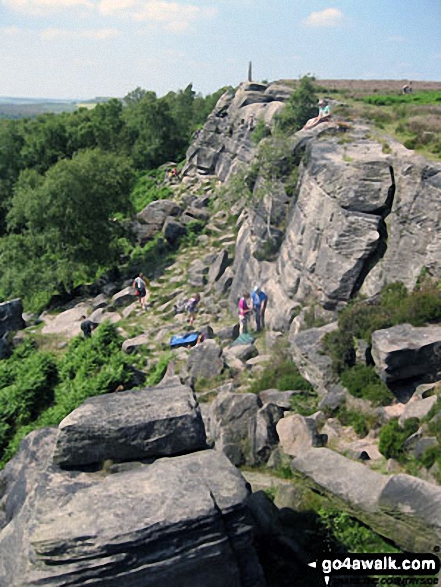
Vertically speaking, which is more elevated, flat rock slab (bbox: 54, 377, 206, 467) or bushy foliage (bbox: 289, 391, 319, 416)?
flat rock slab (bbox: 54, 377, 206, 467)

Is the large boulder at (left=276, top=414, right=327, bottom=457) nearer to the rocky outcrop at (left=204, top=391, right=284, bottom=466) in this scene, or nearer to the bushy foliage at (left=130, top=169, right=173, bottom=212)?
the rocky outcrop at (left=204, top=391, right=284, bottom=466)

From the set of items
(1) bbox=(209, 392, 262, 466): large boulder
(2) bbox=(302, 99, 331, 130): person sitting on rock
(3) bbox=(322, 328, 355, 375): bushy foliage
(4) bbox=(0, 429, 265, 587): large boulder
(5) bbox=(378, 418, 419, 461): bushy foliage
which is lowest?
(1) bbox=(209, 392, 262, 466): large boulder

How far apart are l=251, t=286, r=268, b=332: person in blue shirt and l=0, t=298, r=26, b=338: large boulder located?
1235 cm

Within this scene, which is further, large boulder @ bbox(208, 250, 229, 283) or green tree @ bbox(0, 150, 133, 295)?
green tree @ bbox(0, 150, 133, 295)

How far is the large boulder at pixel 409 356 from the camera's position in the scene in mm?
11234

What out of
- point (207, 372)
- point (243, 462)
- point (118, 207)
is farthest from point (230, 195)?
point (243, 462)

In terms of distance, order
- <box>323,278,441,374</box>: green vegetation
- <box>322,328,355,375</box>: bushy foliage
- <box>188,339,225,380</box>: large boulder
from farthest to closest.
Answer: <box>188,339,225,380</box>: large boulder < <box>322,328,355,375</box>: bushy foliage < <box>323,278,441,374</box>: green vegetation

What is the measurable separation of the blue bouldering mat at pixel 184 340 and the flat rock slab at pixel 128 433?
12.2 metres

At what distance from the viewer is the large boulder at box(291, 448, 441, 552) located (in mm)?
7336

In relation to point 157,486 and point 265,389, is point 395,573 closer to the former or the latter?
point 157,486

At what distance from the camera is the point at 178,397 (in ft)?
26.9

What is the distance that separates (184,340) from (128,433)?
42.2ft

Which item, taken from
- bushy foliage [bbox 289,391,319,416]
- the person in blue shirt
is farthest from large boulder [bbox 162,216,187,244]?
bushy foliage [bbox 289,391,319,416]

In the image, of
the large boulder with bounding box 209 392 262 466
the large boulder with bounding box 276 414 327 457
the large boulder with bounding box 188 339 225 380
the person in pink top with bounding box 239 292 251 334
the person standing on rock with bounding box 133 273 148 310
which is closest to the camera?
the large boulder with bounding box 276 414 327 457
